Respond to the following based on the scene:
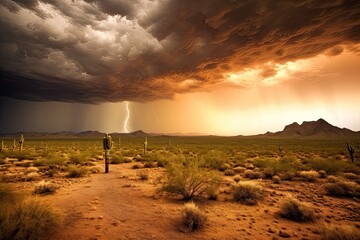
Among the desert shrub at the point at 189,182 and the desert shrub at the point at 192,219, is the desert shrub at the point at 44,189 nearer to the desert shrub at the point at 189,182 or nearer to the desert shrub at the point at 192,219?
the desert shrub at the point at 189,182

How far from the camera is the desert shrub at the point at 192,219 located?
6.02 metres

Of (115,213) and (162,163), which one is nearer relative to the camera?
(115,213)

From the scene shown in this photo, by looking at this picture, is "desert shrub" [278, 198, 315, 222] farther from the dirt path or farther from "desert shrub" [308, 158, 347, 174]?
"desert shrub" [308, 158, 347, 174]

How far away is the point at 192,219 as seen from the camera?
6.20 meters

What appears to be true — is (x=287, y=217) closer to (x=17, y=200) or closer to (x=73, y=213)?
(x=73, y=213)

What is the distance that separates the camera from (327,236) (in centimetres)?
482

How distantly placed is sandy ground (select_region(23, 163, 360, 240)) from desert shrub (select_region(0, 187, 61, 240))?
1.24 ft

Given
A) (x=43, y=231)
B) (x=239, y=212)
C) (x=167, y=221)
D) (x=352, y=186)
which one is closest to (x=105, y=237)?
(x=43, y=231)

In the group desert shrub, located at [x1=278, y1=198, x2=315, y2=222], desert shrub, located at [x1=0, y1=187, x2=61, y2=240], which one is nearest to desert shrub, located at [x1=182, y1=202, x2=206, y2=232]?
desert shrub, located at [x1=278, y1=198, x2=315, y2=222]

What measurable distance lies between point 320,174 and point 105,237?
14587 millimetres

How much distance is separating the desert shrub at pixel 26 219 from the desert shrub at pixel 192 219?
3.54 m

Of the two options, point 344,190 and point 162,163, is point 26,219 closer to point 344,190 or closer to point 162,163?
point 344,190

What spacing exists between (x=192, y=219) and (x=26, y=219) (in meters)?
4.21

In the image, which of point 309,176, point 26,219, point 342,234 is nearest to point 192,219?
point 342,234
